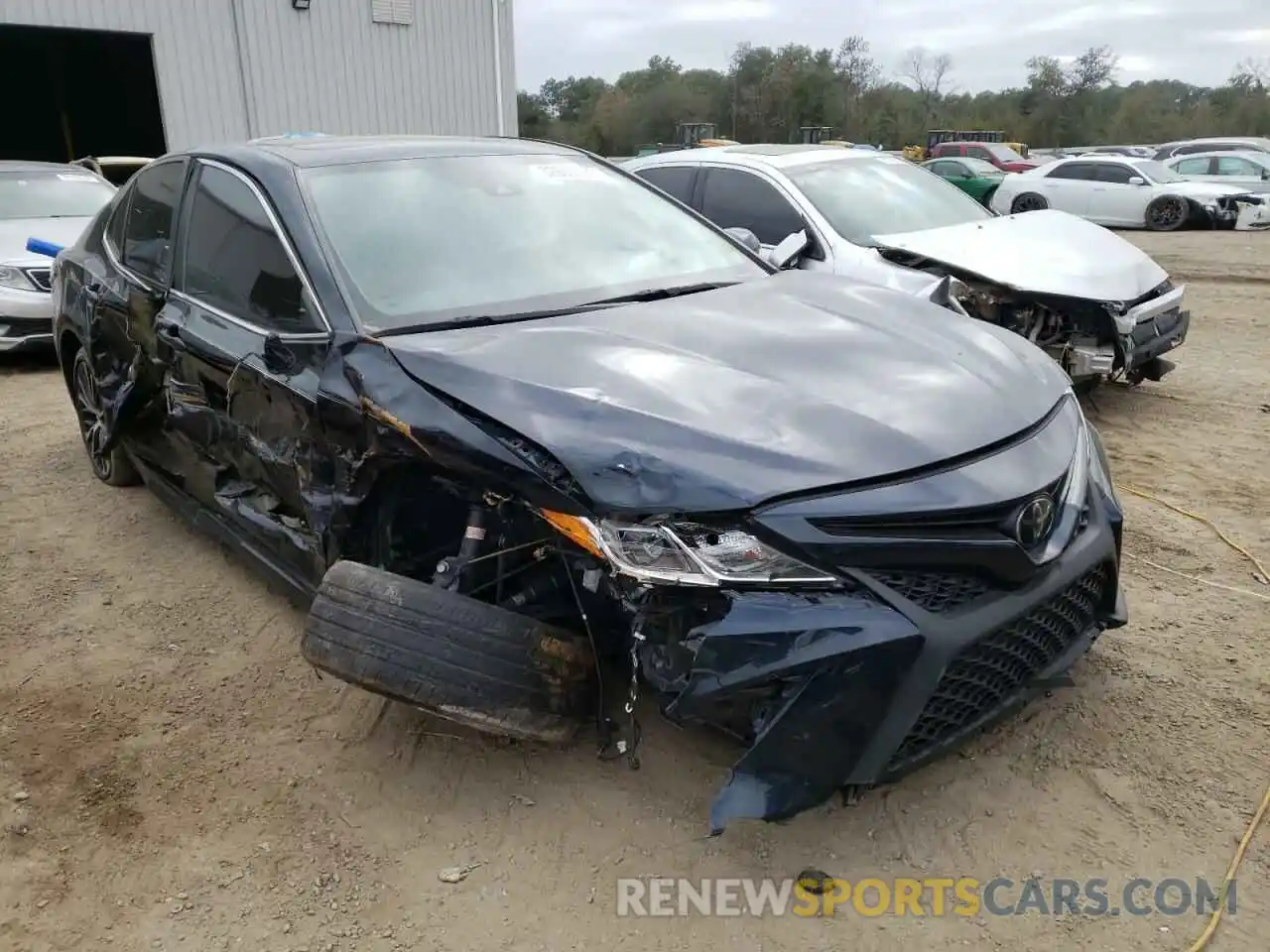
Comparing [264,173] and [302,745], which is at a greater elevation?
[264,173]

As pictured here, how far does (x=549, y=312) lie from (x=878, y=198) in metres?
4.17

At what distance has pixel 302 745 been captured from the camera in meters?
2.92

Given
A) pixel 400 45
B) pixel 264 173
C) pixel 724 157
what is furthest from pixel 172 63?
pixel 264 173

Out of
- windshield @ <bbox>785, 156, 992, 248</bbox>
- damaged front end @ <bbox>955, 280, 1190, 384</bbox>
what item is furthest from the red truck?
damaged front end @ <bbox>955, 280, 1190, 384</bbox>

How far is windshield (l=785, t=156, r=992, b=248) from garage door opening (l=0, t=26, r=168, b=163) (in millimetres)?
17286

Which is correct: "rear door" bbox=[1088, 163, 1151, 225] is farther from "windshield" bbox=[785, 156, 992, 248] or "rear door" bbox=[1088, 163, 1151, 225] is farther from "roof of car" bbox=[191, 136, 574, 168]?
"roof of car" bbox=[191, 136, 574, 168]

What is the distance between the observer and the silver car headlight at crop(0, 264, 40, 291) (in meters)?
7.69

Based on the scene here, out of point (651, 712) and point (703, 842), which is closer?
point (703, 842)

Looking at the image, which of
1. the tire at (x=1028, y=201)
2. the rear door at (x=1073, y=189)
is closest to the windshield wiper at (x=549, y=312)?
the tire at (x=1028, y=201)

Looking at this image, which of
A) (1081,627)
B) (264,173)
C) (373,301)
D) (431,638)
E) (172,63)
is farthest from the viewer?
(172,63)

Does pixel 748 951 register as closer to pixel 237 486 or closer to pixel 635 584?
pixel 635 584

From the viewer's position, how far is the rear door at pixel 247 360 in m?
2.91

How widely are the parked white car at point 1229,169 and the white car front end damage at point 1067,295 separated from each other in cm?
1514

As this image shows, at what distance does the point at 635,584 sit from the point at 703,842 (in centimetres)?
75
